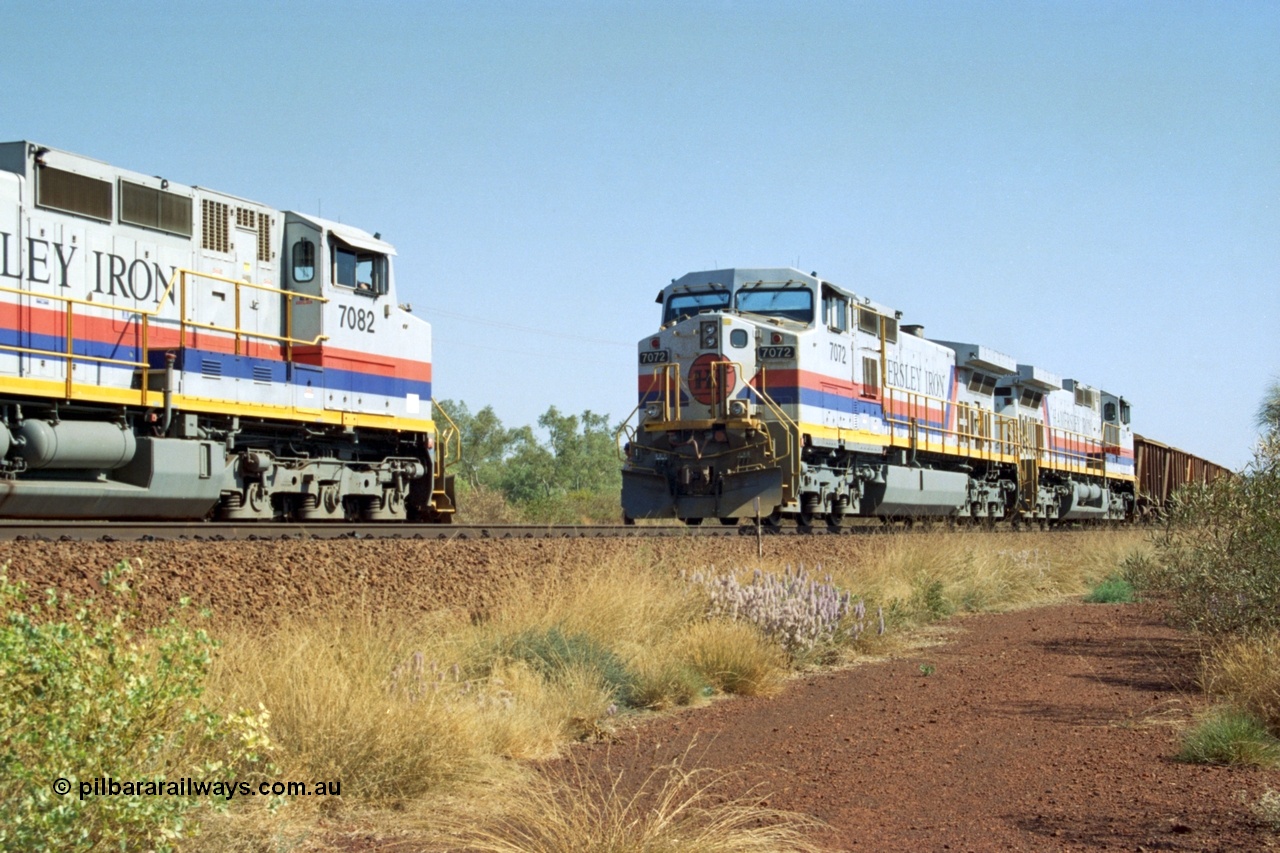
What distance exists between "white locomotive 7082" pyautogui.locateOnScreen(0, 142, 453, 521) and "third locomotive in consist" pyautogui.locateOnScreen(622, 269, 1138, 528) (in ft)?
11.8

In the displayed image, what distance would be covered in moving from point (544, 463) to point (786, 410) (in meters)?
30.8

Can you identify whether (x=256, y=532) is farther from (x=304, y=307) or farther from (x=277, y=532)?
(x=304, y=307)

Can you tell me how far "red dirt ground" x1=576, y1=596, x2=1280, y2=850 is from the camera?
489cm

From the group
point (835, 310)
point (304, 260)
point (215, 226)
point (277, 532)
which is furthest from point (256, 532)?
point (835, 310)

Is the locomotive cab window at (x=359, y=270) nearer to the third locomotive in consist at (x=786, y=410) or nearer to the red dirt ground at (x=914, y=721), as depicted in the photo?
the third locomotive in consist at (x=786, y=410)

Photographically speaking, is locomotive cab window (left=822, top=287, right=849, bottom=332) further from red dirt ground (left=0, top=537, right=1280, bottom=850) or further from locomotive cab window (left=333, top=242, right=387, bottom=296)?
red dirt ground (left=0, top=537, right=1280, bottom=850)

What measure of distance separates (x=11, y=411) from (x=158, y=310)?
212cm

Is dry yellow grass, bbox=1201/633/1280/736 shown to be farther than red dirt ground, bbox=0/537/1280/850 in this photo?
Yes

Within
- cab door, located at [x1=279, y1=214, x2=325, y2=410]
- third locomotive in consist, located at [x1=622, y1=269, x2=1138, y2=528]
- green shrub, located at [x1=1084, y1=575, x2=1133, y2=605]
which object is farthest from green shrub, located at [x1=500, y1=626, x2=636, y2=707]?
green shrub, located at [x1=1084, y1=575, x2=1133, y2=605]

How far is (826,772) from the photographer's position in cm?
595

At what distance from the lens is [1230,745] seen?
19.7 ft

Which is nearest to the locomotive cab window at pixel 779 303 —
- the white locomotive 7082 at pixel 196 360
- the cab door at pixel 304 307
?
the white locomotive 7082 at pixel 196 360

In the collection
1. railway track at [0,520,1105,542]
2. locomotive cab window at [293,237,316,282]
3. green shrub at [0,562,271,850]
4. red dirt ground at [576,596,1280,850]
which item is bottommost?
red dirt ground at [576,596,1280,850]

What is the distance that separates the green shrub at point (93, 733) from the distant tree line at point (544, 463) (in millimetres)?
26333
